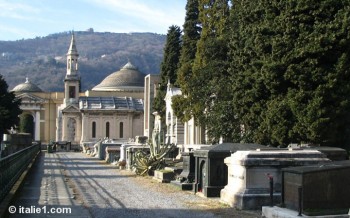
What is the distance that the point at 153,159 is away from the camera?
29.5m

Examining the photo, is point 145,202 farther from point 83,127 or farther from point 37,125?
point 37,125

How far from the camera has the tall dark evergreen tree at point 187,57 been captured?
40.2 meters

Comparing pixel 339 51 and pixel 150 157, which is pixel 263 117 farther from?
pixel 150 157

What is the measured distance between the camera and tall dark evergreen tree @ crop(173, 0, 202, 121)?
40.2 meters

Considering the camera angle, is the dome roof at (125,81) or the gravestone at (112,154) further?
the dome roof at (125,81)

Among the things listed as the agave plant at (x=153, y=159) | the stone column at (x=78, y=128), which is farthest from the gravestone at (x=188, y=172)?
the stone column at (x=78, y=128)

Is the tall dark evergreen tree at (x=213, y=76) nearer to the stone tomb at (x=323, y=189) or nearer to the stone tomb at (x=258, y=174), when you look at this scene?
the stone tomb at (x=258, y=174)

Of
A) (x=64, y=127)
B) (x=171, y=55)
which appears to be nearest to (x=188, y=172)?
(x=171, y=55)

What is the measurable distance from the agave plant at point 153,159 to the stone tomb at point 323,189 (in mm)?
16532

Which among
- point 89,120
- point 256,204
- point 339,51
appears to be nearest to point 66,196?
point 256,204

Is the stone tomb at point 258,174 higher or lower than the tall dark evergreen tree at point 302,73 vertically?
lower

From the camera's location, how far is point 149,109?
74.1 meters

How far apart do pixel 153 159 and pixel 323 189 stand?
17.6m

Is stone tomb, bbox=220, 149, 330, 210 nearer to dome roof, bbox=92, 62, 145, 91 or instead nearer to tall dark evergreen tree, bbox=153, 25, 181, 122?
tall dark evergreen tree, bbox=153, 25, 181, 122
